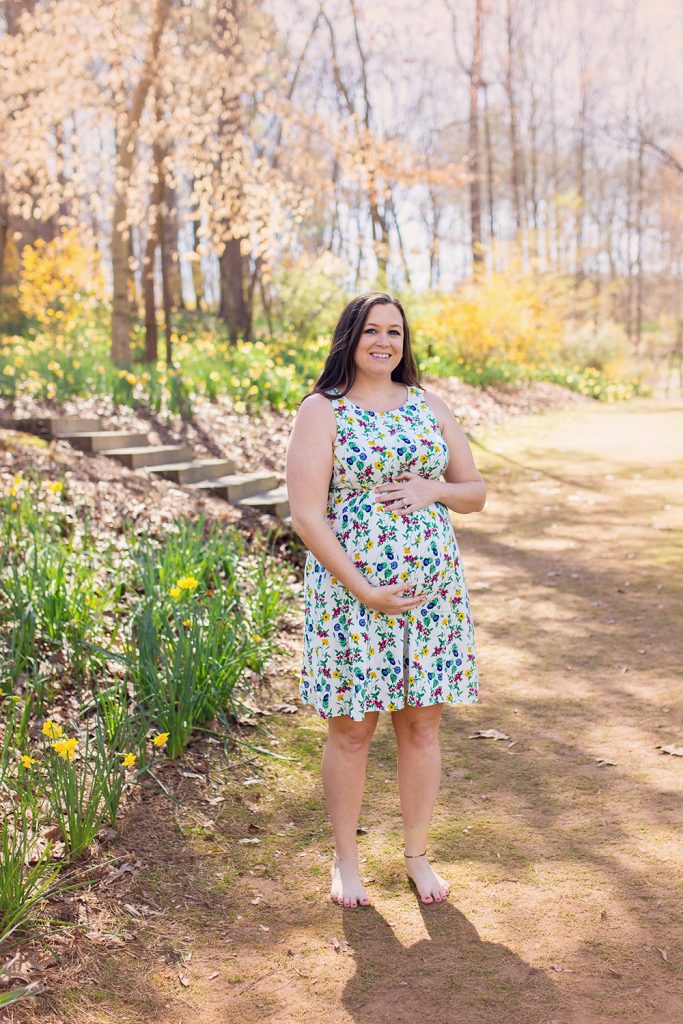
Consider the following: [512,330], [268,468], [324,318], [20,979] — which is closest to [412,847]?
[20,979]

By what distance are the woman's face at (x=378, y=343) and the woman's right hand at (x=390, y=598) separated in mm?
627

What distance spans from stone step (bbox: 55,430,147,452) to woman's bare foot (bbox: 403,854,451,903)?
543 centimetres

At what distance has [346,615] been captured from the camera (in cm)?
250

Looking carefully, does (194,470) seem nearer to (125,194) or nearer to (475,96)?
(125,194)

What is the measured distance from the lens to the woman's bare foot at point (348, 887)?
8.76 feet

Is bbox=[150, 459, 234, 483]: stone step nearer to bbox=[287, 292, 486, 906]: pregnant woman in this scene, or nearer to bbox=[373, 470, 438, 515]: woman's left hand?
bbox=[287, 292, 486, 906]: pregnant woman

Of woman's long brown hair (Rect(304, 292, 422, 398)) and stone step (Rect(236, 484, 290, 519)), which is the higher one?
woman's long brown hair (Rect(304, 292, 422, 398))

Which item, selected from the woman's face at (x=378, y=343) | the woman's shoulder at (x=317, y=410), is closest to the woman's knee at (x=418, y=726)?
the woman's shoulder at (x=317, y=410)

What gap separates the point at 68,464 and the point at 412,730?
472 centimetres

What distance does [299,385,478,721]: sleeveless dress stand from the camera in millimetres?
2473

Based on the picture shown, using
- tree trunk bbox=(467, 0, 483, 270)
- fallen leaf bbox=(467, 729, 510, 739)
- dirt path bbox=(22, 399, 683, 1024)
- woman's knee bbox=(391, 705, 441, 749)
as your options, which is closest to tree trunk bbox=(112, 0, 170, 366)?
dirt path bbox=(22, 399, 683, 1024)

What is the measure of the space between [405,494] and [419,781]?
85 centimetres

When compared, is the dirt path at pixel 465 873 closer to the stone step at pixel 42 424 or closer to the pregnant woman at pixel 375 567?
the pregnant woman at pixel 375 567

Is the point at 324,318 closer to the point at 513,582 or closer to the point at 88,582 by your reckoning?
the point at 513,582
